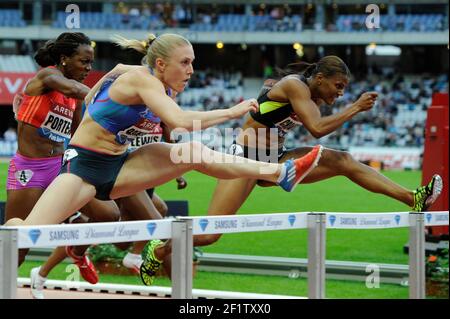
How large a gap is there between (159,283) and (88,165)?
193 inches

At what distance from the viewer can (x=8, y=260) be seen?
4223 mm

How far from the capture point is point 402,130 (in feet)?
134

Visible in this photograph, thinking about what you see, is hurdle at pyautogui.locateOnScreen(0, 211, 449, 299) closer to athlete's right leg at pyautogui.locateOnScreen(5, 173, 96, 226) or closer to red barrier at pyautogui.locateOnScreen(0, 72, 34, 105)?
athlete's right leg at pyautogui.locateOnScreen(5, 173, 96, 226)

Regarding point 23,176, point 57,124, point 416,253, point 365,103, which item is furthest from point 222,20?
point 416,253

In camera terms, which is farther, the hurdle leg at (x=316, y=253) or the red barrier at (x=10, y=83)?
the red barrier at (x=10, y=83)

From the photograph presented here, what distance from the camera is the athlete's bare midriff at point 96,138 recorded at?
6.12m

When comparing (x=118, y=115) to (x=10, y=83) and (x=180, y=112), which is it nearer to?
(x=180, y=112)

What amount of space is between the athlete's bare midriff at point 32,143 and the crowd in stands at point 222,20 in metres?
35.3

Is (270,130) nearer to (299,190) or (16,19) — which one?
(299,190)

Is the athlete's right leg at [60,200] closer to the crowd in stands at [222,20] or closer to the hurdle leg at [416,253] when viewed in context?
the hurdle leg at [416,253]

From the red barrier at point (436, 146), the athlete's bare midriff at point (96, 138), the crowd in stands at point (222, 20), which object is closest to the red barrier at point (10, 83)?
the crowd in stands at point (222, 20)

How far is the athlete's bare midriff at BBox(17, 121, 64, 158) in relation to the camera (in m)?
7.32

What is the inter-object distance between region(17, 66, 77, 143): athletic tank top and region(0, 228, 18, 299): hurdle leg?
3168 millimetres

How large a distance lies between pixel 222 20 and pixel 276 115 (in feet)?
131
